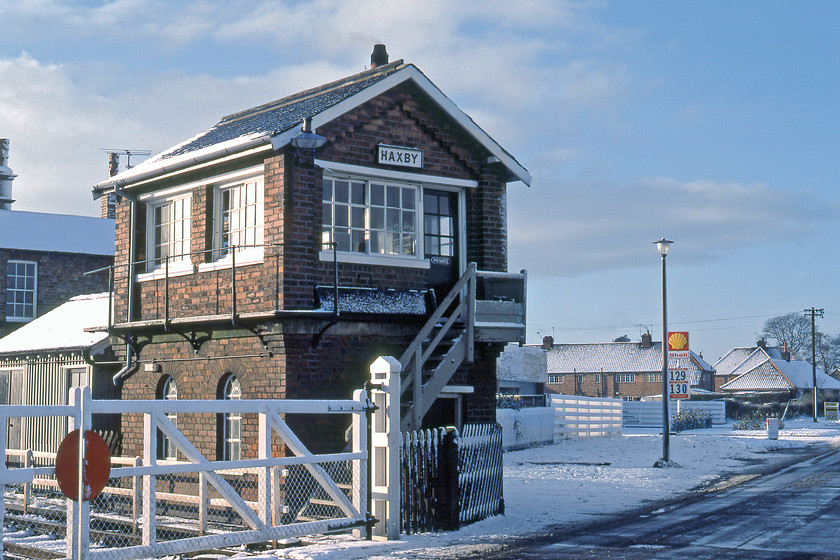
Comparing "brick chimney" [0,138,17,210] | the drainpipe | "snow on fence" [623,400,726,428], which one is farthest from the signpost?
"snow on fence" [623,400,726,428]

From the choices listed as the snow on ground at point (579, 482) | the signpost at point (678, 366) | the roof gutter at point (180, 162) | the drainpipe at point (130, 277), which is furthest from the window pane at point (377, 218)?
the signpost at point (678, 366)

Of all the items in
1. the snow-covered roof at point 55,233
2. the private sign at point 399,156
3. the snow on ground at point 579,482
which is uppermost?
the snow-covered roof at point 55,233

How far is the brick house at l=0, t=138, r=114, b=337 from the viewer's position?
28484mm

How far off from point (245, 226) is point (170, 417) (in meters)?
3.68

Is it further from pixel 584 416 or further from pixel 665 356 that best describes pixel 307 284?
pixel 584 416

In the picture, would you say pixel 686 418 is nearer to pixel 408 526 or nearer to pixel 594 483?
pixel 594 483

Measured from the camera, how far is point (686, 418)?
43.1 m

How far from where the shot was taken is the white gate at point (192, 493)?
26.6 ft

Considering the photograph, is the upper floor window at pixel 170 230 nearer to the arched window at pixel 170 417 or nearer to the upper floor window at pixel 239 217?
the upper floor window at pixel 239 217

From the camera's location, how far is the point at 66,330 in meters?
20.5

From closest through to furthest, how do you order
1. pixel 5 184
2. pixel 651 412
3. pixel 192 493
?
pixel 192 493, pixel 5 184, pixel 651 412

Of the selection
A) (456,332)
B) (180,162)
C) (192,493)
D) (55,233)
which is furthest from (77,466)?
(55,233)

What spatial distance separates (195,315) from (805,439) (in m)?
25.8

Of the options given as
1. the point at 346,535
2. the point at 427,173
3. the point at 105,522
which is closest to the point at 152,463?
the point at 346,535
